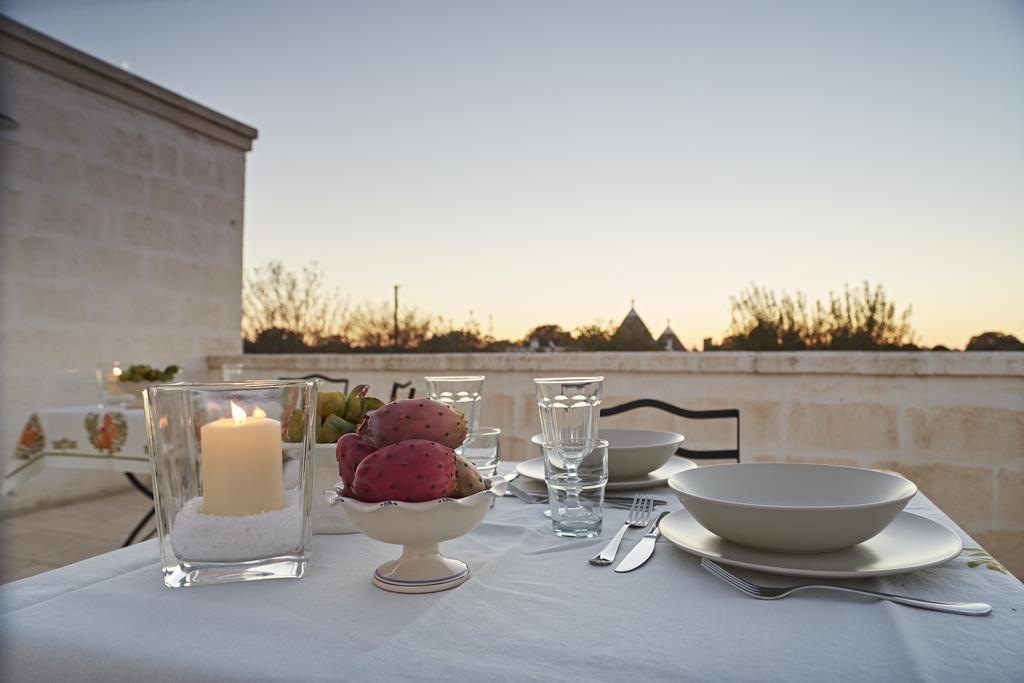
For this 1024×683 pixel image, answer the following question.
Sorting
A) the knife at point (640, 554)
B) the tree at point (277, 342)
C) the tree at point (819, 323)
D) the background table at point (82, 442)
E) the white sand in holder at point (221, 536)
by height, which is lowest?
the background table at point (82, 442)

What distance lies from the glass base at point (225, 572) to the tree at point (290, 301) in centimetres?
542

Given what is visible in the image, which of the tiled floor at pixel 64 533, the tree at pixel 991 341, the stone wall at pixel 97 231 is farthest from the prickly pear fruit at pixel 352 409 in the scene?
the stone wall at pixel 97 231

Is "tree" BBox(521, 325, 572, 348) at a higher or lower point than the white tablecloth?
higher

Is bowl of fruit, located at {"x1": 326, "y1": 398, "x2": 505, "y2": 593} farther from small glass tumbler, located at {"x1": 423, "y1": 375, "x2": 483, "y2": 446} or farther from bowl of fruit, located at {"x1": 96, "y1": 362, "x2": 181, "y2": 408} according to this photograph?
bowl of fruit, located at {"x1": 96, "y1": 362, "x2": 181, "y2": 408}

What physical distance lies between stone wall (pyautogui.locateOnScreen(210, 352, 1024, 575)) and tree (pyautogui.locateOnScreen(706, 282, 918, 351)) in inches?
42.7

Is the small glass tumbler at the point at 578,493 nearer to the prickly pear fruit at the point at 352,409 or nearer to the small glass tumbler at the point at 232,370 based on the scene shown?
the prickly pear fruit at the point at 352,409

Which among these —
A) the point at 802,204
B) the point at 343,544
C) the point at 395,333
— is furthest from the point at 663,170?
the point at 343,544

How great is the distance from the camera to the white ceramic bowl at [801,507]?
19.7 inches

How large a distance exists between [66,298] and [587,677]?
4.06m

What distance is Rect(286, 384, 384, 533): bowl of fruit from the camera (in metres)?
0.70

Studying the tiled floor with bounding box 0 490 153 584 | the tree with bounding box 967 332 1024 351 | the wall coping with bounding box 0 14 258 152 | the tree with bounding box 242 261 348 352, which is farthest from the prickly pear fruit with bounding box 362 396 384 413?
the tree with bounding box 242 261 348 352

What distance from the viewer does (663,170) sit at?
174 inches

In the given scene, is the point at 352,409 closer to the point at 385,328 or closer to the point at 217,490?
the point at 217,490

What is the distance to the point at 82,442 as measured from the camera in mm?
2170
